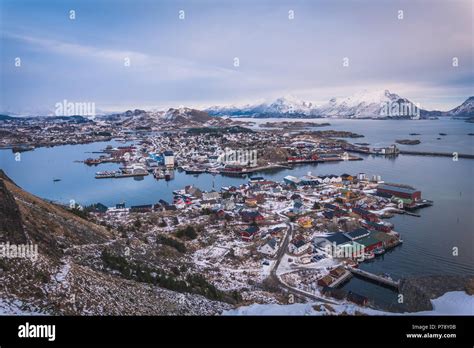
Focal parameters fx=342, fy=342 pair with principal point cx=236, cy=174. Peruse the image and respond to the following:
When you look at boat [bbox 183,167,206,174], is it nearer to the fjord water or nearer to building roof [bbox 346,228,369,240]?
the fjord water

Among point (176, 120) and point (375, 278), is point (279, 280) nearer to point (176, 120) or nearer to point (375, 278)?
point (375, 278)

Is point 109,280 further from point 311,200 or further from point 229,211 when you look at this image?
point 311,200

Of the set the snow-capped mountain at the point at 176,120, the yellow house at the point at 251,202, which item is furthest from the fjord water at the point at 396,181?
the snow-capped mountain at the point at 176,120

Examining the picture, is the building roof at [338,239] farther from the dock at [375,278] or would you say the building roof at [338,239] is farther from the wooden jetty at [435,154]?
the wooden jetty at [435,154]

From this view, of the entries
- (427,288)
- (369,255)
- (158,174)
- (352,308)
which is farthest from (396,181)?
(352,308)

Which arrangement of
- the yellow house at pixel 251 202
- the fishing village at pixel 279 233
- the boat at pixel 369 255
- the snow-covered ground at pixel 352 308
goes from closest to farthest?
the snow-covered ground at pixel 352 308, the fishing village at pixel 279 233, the boat at pixel 369 255, the yellow house at pixel 251 202

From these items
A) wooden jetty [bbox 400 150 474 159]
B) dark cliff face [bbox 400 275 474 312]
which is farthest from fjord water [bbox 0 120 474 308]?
wooden jetty [bbox 400 150 474 159]
